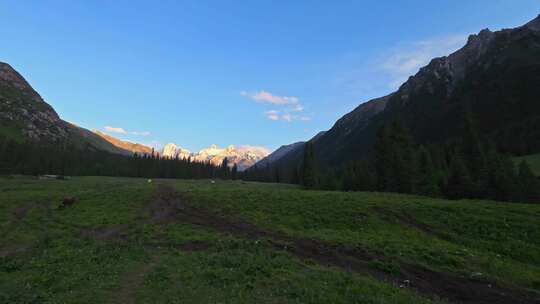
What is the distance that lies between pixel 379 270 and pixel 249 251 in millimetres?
8725

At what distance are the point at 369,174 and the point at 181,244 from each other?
233 feet

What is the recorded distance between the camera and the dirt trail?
1641cm

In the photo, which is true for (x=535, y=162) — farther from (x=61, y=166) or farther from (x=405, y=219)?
(x=61, y=166)

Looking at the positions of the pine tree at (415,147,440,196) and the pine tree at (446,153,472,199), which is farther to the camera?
the pine tree at (415,147,440,196)

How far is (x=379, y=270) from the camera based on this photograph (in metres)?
19.9

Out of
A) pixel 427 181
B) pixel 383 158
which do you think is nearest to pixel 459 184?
pixel 427 181

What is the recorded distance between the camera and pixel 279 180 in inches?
7042

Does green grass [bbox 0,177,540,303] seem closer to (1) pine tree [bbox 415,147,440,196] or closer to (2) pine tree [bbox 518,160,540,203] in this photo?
(1) pine tree [bbox 415,147,440,196]

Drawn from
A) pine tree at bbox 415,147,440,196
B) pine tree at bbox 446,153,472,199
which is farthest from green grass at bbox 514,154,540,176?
pine tree at bbox 446,153,472,199

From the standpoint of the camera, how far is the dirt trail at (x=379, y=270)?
16.4m

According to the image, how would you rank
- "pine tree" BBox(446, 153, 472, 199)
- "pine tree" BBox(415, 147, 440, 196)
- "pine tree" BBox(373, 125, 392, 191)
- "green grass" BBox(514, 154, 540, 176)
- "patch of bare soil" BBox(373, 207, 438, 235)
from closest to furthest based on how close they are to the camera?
"patch of bare soil" BBox(373, 207, 438, 235)
"pine tree" BBox(446, 153, 472, 199)
"pine tree" BBox(415, 147, 440, 196)
"pine tree" BBox(373, 125, 392, 191)
"green grass" BBox(514, 154, 540, 176)

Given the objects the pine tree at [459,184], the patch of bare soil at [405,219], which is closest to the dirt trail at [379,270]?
the patch of bare soil at [405,219]

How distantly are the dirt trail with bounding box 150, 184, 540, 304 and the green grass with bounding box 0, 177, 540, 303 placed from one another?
94 centimetres

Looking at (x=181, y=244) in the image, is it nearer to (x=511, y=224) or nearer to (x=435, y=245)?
(x=435, y=245)
